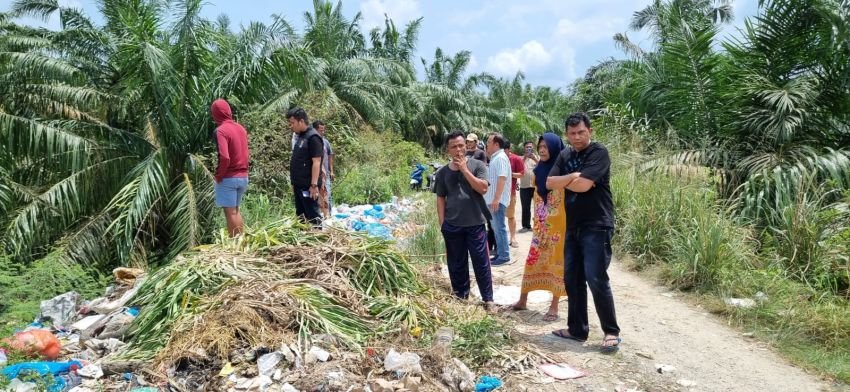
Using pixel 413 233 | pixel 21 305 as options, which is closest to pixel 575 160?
pixel 413 233

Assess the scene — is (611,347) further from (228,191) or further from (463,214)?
(228,191)

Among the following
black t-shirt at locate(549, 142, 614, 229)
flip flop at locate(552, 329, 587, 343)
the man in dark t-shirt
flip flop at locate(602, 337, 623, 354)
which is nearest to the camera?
black t-shirt at locate(549, 142, 614, 229)

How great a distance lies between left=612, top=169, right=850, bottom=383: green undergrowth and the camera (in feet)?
15.6

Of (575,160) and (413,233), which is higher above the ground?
(575,160)

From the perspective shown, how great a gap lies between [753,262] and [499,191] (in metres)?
2.74

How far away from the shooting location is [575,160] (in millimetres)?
4172

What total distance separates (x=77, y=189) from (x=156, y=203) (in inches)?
37.8

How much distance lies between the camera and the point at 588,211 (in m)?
4.05

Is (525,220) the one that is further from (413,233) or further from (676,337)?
(676,337)

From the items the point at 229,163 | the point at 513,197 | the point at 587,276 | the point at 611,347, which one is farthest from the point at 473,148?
the point at 611,347

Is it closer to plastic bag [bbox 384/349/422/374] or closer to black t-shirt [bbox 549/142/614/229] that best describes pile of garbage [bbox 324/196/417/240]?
black t-shirt [bbox 549/142/614/229]

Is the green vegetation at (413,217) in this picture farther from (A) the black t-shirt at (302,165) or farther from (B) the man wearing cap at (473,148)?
(B) the man wearing cap at (473,148)

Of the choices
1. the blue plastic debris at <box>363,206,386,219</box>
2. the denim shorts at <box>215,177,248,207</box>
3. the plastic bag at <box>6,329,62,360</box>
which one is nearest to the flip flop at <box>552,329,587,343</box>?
the denim shorts at <box>215,177,248,207</box>

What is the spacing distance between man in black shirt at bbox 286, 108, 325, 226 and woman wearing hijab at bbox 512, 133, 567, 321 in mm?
2404
